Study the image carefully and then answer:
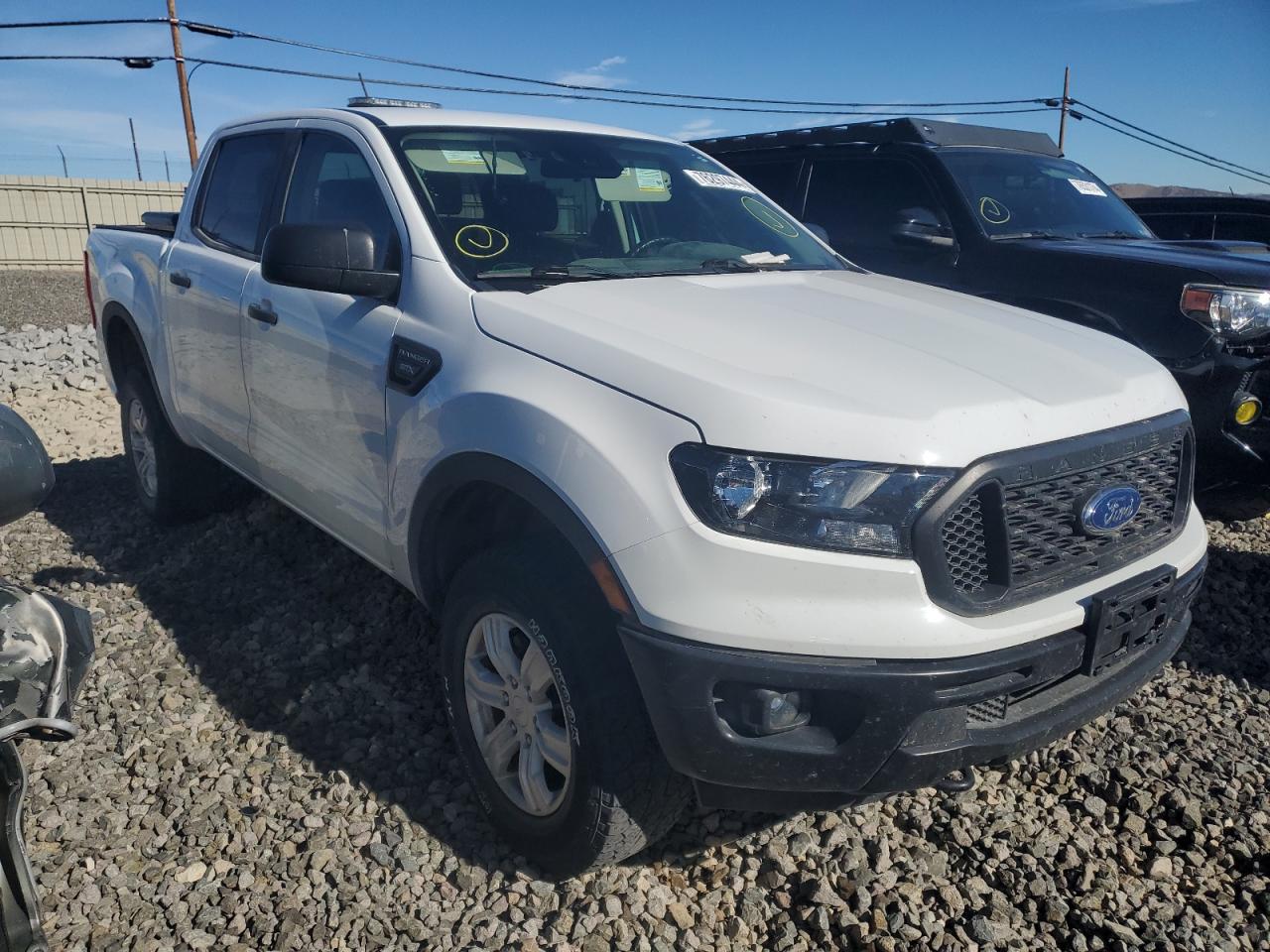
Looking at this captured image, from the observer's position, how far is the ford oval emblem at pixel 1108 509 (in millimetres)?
2301

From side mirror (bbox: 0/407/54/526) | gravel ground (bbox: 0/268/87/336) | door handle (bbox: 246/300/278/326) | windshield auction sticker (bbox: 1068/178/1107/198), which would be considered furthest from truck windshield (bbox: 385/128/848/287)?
gravel ground (bbox: 0/268/87/336)

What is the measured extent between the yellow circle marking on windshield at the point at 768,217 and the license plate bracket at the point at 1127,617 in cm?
198

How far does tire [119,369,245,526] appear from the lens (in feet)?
16.3

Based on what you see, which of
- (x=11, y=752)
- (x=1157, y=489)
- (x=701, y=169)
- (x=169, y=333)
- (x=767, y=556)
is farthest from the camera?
(x=169, y=333)

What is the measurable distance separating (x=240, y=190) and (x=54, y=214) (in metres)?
26.9

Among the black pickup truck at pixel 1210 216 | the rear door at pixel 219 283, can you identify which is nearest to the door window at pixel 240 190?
the rear door at pixel 219 283

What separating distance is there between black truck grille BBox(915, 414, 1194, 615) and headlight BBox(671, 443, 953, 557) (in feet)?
0.18

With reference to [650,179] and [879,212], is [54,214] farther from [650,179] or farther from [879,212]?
[650,179]

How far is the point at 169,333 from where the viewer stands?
4492 mm

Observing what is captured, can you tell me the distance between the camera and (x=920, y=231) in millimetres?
5328

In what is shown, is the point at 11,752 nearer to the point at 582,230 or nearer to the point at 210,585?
the point at 582,230

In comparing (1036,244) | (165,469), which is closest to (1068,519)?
(1036,244)

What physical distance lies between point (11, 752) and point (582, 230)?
2221 millimetres

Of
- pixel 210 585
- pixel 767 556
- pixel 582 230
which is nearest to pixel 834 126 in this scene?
pixel 582 230
